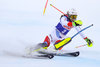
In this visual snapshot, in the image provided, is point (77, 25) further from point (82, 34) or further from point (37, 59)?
point (37, 59)

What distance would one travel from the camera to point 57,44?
32.0 feet

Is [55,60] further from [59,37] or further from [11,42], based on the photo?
[11,42]

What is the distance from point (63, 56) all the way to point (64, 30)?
0.80m

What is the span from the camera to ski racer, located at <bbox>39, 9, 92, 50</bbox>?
953cm

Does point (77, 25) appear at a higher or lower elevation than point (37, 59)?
higher

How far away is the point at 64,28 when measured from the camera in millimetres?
9742

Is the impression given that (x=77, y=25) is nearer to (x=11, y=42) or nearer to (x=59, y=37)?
(x=59, y=37)

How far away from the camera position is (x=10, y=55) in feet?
32.1

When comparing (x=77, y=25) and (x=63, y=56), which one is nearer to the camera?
(x=77, y=25)

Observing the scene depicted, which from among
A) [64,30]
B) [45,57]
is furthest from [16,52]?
[64,30]

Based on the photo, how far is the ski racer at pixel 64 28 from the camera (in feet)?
31.3

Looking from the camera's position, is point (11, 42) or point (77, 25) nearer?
point (77, 25)

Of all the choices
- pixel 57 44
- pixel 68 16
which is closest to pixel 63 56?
pixel 57 44

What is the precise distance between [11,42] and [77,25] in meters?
2.12
